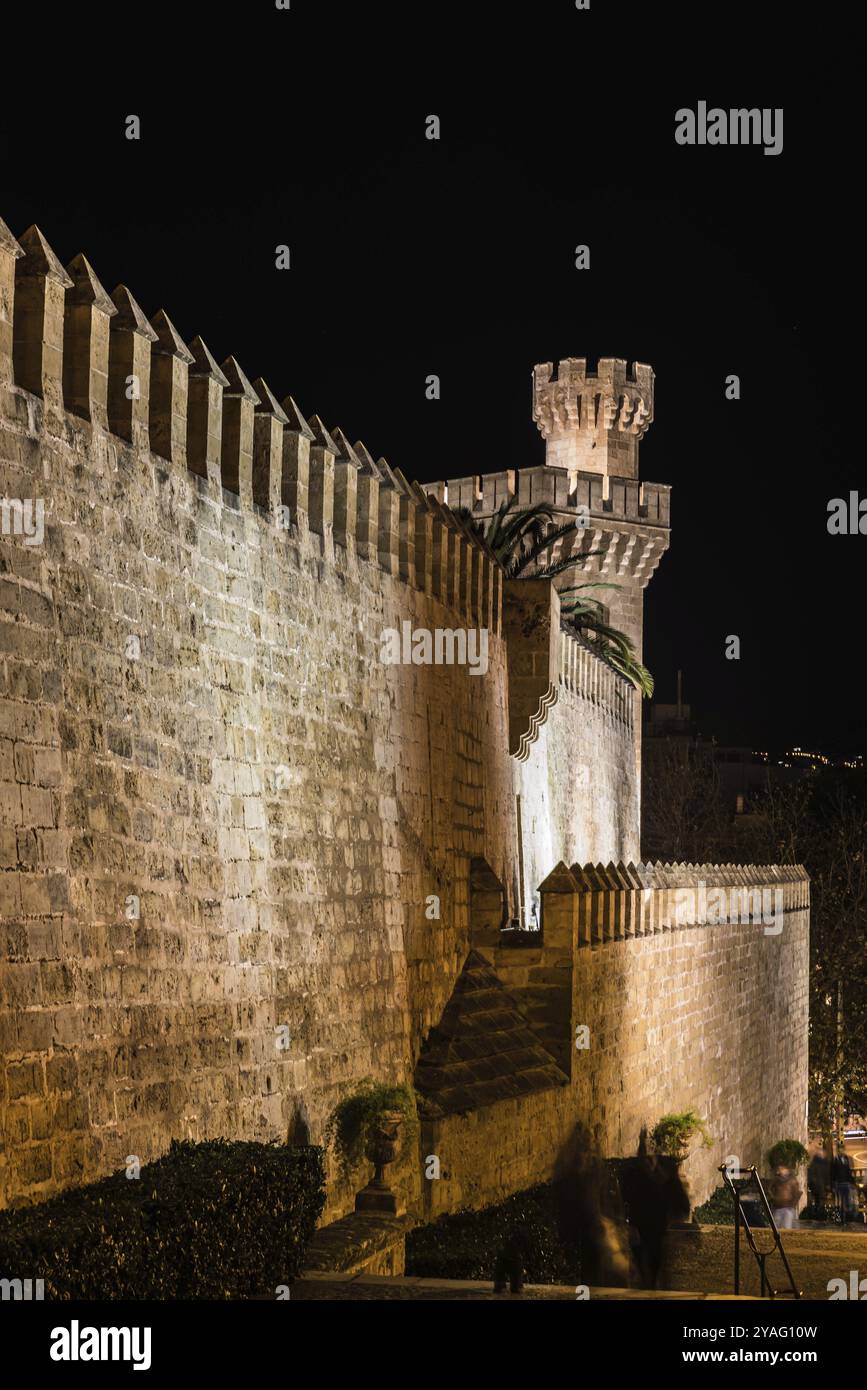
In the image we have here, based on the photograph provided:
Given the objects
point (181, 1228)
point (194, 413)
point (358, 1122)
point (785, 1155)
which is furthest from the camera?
point (785, 1155)

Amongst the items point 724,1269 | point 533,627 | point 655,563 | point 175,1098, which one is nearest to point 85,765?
point 175,1098

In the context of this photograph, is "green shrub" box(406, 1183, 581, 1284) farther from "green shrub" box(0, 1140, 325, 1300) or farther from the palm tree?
the palm tree

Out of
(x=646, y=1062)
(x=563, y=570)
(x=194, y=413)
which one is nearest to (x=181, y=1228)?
(x=194, y=413)

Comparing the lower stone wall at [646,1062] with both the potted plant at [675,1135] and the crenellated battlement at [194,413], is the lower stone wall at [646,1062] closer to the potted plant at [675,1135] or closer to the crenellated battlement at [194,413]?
the potted plant at [675,1135]

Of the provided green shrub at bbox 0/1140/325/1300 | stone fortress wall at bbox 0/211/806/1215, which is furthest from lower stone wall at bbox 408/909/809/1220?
green shrub at bbox 0/1140/325/1300

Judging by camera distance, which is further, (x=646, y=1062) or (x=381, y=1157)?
(x=646, y=1062)

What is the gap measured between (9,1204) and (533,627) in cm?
1037

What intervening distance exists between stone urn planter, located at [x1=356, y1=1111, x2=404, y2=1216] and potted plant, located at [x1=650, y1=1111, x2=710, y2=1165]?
582 centimetres

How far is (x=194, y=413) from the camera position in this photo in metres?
9.42

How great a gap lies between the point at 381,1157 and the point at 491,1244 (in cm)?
80

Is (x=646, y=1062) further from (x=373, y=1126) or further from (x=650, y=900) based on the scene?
(x=373, y=1126)

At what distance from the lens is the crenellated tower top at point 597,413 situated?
36500 millimetres

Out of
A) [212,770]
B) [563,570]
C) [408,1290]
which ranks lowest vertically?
[408,1290]

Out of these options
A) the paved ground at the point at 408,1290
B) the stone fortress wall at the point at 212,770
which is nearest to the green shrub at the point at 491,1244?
the stone fortress wall at the point at 212,770
